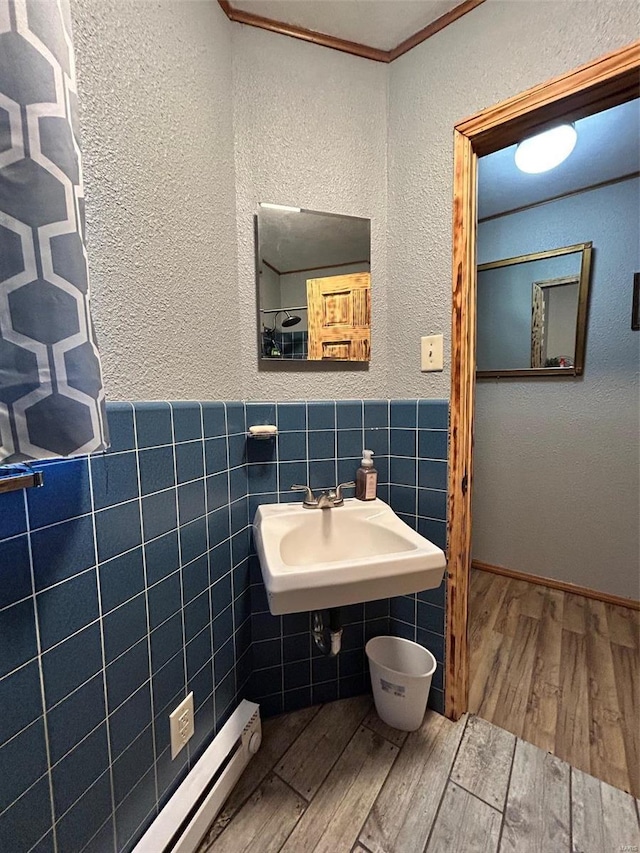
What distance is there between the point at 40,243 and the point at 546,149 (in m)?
1.91

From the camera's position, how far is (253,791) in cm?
98

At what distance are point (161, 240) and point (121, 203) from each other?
0.36 feet

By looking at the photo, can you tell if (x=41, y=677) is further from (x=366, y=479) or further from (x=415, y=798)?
(x=415, y=798)

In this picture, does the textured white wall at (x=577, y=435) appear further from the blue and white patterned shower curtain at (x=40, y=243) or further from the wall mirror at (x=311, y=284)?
the blue and white patterned shower curtain at (x=40, y=243)

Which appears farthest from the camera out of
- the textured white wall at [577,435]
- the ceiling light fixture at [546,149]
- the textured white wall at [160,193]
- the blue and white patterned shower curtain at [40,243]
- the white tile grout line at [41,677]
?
the textured white wall at [577,435]

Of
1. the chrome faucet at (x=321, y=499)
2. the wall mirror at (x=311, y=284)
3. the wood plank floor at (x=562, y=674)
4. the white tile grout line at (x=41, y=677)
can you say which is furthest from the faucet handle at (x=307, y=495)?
the wood plank floor at (x=562, y=674)

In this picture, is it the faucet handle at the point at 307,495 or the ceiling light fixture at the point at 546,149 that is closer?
the faucet handle at the point at 307,495

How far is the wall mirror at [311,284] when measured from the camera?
1.11m

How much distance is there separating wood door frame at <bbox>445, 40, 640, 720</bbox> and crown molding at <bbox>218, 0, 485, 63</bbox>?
13.2 inches

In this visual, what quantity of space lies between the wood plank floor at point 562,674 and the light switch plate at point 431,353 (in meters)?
1.29

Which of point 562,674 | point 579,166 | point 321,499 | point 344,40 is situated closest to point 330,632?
point 321,499

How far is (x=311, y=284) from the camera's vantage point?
3.76 feet

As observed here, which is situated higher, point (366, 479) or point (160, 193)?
point (160, 193)

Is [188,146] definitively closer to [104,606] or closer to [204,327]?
[204,327]
